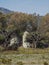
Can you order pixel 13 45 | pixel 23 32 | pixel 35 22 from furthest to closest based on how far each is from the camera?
pixel 35 22
pixel 23 32
pixel 13 45

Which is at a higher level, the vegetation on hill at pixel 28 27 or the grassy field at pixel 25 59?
the vegetation on hill at pixel 28 27

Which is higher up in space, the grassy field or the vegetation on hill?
the vegetation on hill

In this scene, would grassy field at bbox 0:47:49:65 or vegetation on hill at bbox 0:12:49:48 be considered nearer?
grassy field at bbox 0:47:49:65

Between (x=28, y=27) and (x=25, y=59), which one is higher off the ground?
(x=28, y=27)

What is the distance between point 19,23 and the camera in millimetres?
92562

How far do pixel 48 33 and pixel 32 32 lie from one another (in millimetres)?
5636

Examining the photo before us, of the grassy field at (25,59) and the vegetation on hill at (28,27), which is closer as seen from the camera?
the grassy field at (25,59)

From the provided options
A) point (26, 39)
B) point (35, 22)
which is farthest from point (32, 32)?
point (35, 22)

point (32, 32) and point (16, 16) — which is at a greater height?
point (16, 16)

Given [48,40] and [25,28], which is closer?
[48,40]

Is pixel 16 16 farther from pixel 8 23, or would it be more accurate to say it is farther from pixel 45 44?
pixel 45 44

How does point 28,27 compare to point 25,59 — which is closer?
point 25,59

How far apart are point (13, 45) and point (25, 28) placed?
37.0 feet

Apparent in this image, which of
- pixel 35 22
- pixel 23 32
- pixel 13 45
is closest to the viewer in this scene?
pixel 13 45
